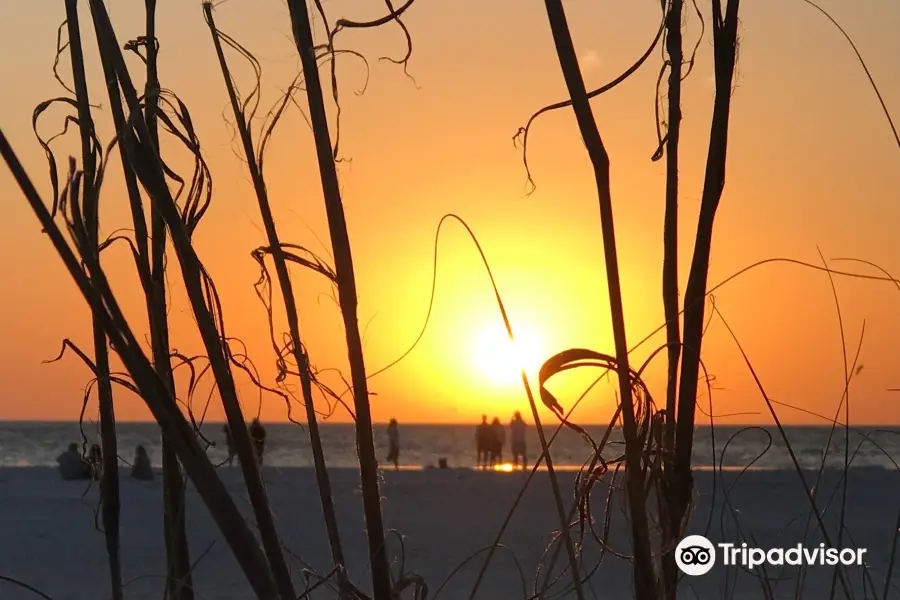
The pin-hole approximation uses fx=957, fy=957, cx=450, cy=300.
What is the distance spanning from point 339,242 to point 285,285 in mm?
181

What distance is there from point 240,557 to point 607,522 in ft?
1.25

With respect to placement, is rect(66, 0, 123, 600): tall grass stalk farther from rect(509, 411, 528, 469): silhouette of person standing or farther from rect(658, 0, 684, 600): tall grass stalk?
rect(509, 411, 528, 469): silhouette of person standing

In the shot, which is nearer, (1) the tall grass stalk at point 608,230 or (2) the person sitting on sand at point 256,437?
(1) the tall grass stalk at point 608,230

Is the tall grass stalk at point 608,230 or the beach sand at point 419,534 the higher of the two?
the tall grass stalk at point 608,230

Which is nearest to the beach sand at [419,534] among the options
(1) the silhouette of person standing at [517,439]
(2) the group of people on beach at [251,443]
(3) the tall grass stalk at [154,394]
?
(1) the silhouette of person standing at [517,439]

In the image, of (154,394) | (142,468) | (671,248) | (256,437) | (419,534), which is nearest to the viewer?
(154,394)

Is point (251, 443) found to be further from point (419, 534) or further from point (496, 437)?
point (496, 437)

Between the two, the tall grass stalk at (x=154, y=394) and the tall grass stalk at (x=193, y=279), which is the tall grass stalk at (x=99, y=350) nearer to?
the tall grass stalk at (x=193, y=279)

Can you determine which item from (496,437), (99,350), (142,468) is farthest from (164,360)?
(496,437)

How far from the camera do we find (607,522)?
90cm

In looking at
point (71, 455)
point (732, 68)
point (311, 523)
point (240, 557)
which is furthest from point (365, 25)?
point (71, 455)

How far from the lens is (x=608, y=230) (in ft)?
2.29

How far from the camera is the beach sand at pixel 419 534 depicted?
771 centimetres

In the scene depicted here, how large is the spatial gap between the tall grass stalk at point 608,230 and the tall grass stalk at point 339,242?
0.64ft
